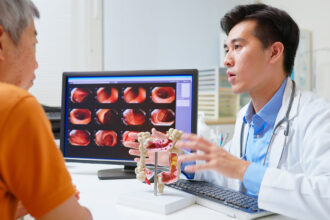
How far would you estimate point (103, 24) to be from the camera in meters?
2.85

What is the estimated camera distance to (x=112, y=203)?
1.10 meters

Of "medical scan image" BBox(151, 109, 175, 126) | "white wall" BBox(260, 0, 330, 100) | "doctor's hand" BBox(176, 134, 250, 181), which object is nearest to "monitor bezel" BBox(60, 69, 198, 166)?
"medical scan image" BBox(151, 109, 175, 126)

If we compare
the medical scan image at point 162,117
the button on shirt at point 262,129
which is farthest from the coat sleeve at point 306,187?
the medical scan image at point 162,117

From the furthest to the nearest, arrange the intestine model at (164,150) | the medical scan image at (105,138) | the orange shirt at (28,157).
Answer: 1. the medical scan image at (105,138)
2. the intestine model at (164,150)
3. the orange shirt at (28,157)

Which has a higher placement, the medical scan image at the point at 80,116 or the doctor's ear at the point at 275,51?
the doctor's ear at the point at 275,51

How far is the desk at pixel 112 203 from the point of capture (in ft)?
3.19

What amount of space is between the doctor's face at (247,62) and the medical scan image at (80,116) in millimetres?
666

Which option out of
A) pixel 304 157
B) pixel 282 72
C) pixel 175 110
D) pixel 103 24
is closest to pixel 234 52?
pixel 282 72

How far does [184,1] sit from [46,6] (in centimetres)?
133

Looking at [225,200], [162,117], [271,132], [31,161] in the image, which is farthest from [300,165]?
[31,161]

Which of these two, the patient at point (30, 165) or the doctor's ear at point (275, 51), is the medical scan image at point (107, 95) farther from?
the patient at point (30, 165)

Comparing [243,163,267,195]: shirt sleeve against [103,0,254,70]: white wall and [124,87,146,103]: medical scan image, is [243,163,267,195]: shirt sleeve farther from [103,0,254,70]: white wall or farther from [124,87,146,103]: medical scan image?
[103,0,254,70]: white wall

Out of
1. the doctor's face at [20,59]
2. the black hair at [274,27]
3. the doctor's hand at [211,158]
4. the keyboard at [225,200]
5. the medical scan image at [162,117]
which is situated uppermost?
the black hair at [274,27]

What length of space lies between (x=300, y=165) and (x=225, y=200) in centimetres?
35
